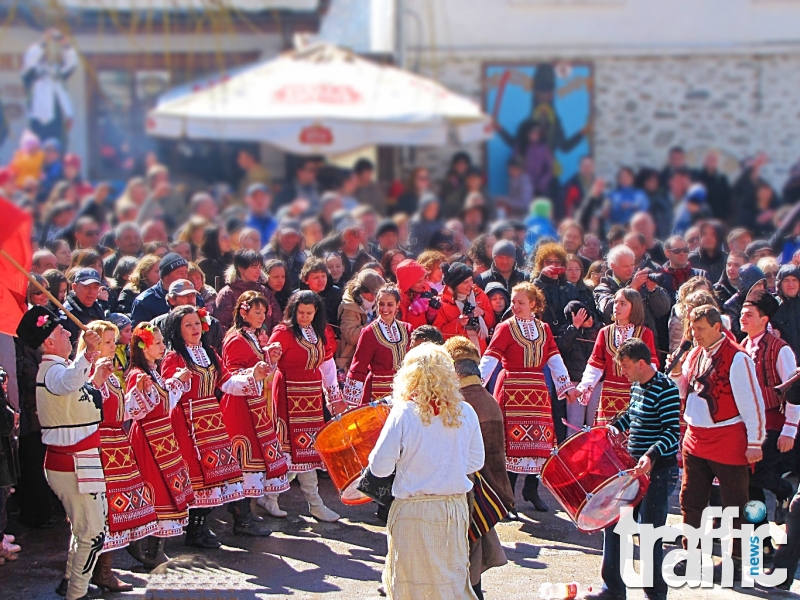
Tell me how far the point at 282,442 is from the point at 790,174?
12419 millimetres

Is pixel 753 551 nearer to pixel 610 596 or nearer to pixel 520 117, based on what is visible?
pixel 610 596

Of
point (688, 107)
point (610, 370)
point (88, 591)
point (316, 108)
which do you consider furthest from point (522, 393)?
point (688, 107)

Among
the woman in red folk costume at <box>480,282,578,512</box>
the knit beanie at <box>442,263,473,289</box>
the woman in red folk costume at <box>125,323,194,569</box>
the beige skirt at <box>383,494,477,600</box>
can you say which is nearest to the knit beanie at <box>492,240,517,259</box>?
the knit beanie at <box>442,263,473,289</box>

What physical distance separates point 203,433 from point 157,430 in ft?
1.49

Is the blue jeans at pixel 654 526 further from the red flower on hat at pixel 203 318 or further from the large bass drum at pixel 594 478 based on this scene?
the red flower on hat at pixel 203 318

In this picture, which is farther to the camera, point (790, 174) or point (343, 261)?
point (790, 174)

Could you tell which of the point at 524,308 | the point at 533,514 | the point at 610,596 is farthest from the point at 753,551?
the point at 524,308

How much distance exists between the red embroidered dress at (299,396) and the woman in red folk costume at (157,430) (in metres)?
1.03

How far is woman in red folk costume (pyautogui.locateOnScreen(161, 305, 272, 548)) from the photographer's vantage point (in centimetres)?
727

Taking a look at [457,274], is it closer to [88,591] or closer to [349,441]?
[349,441]

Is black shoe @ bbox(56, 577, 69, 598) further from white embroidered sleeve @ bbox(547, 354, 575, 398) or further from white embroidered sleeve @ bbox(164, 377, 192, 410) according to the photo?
white embroidered sleeve @ bbox(547, 354, 575, 398)

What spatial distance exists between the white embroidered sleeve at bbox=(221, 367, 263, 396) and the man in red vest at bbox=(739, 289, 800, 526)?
127 inches

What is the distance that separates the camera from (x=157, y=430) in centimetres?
699

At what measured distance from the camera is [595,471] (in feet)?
21.5
